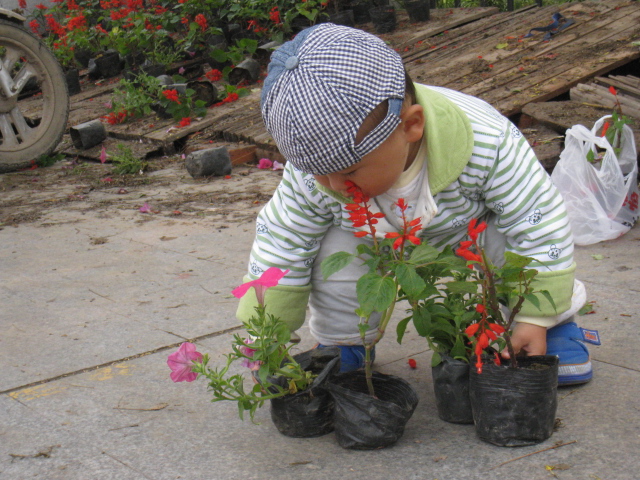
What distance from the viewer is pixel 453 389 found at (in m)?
1.79

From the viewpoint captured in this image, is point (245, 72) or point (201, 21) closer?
point (245, 72)

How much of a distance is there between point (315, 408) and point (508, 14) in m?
5.56

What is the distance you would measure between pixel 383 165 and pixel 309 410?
1.95 ft

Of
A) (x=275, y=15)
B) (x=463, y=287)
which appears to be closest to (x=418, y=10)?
(x=275, y=15)

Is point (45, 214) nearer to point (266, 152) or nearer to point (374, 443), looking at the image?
point (266, 152)

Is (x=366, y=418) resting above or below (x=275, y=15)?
below

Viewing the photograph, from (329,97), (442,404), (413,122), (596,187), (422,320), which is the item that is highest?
(329,97)

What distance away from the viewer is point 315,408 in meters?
1.81

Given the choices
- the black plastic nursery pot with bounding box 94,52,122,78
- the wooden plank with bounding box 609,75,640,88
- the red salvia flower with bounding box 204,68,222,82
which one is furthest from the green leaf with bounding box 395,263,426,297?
the black plastic nursery pot with bounding box 94,52,122,78

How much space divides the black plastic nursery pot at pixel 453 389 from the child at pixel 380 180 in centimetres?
21

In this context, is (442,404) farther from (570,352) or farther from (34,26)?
(34,26)

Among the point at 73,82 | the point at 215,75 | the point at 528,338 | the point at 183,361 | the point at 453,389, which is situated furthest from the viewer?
the point at 73,82

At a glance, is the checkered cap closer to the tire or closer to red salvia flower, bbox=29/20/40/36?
the tire

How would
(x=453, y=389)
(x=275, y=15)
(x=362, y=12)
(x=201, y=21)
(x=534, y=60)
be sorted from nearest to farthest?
1. (x=453, y=389)
2. (x=534, y=60)
3. (x=275, y=15)
4. (x=201, y=21)
5. (x=362, y=12)
